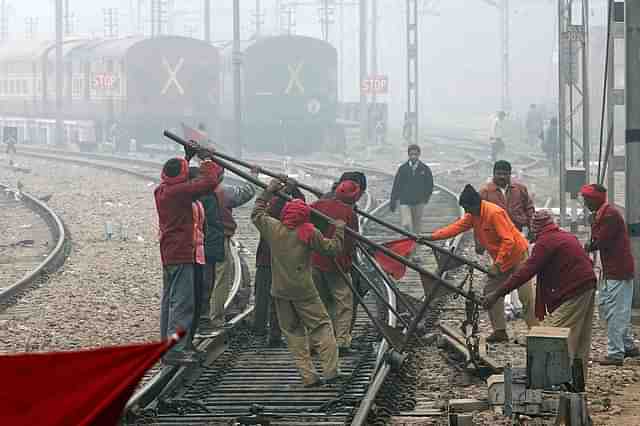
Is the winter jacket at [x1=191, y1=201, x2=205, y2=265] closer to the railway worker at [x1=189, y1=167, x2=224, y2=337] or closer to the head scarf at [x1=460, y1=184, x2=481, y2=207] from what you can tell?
the railway worker at [x1=189, y1=167, x2=224, y2=337]

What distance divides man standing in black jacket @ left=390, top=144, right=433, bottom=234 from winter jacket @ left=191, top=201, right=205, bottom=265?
5.98m

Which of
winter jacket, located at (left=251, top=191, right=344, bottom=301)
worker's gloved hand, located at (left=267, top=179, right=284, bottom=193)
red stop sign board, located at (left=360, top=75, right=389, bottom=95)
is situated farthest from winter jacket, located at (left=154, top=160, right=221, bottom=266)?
red stop sign board, located at (left=360, top=75, right=389, bottom=95)

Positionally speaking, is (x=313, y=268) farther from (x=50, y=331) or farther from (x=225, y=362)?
(x=50, y=331)

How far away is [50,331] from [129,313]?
138 centimetres

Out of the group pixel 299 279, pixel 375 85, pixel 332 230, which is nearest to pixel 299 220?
pixel 299 279

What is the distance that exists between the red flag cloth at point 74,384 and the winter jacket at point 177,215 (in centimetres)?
559

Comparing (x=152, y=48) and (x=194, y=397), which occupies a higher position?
(x=152, y=48)

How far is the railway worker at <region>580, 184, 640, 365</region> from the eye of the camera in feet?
32.0

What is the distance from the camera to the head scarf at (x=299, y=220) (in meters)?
→ 8.83

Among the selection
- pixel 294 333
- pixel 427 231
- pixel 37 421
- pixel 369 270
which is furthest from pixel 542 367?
pixel 427 231

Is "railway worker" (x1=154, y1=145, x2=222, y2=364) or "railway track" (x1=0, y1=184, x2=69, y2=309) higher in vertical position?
"railway worker" (x1=154, y1=145, x2=222, y2=364)

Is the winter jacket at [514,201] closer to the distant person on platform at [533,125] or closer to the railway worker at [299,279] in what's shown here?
the railway worker at [299,279]

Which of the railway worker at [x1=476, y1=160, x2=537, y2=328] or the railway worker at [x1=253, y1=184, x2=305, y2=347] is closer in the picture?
the railway worker at [x1=253, y1=184, x2=305, y2=347]

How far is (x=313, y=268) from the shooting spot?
10.0 metres
